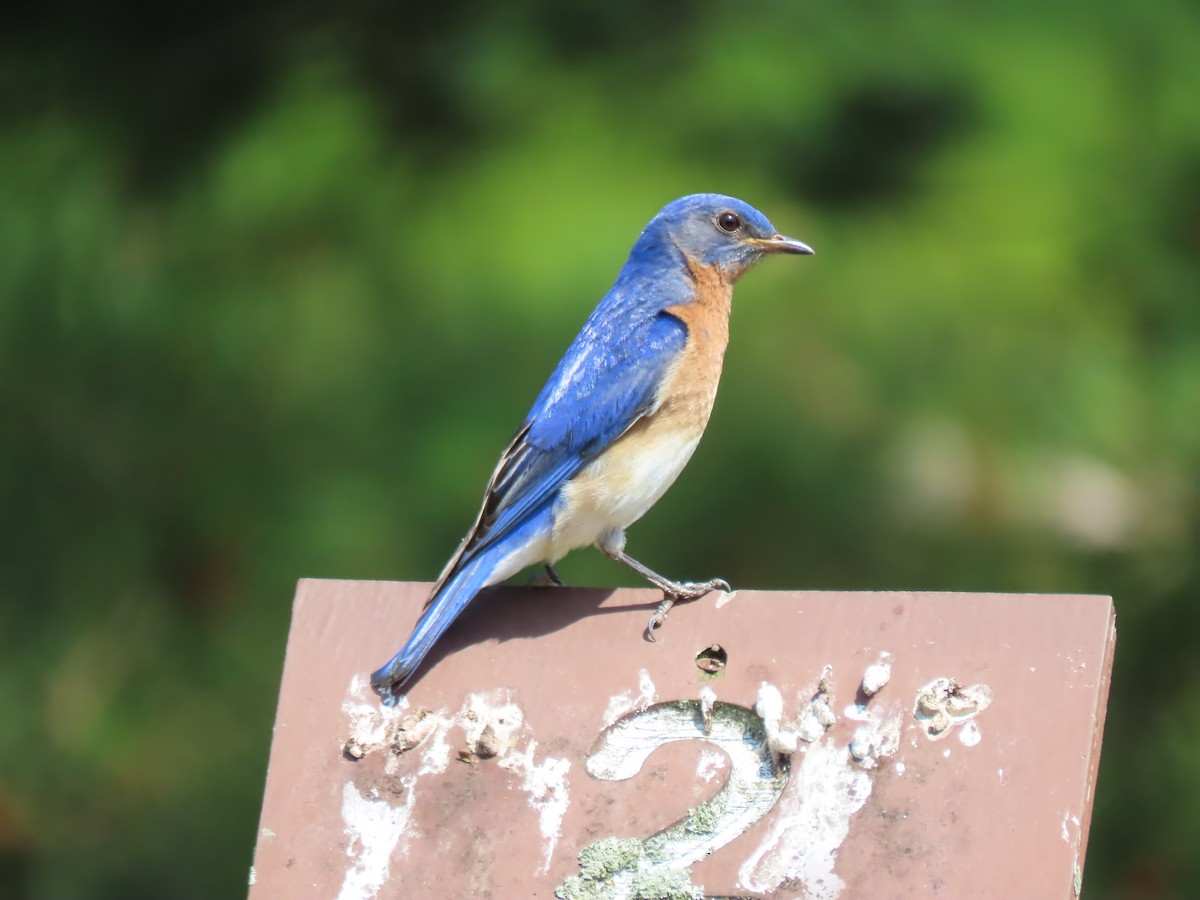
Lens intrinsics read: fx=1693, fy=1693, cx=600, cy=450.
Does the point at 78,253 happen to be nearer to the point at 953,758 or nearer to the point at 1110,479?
the point at 1110,479

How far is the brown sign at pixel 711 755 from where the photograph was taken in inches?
100

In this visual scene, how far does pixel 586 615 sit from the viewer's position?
312cm

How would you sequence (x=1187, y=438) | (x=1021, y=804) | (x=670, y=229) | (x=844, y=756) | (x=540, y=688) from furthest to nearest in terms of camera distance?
(x=1187, y=438) → (x=670, y=229) → (x=540, y=688) → (x=844, y=756) → (x=1021, y=804)

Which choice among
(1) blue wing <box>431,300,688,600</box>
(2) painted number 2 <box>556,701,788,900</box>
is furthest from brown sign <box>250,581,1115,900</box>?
(1) blue wing <box>431,300,688,600</box>

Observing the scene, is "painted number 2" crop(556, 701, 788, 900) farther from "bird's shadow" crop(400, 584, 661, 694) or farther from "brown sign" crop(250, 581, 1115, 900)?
"bird's shadow" crop(400, 584, 661, 694)

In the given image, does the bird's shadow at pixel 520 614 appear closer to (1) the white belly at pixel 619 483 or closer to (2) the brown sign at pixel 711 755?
(2) the brown sign at pixel 711 755

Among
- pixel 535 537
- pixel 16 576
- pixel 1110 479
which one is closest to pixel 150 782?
pixel 16 576

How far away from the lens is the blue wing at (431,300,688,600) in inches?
146

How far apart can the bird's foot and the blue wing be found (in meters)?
0.51

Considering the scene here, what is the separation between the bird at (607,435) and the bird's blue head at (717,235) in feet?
0.46

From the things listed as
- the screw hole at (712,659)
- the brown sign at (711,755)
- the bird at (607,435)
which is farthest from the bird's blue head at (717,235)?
the screw hole at (712,659)

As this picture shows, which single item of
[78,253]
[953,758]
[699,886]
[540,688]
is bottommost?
[699,886]

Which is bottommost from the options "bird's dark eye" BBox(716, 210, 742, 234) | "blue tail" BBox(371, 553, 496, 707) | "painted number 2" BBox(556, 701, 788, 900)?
"painted number 2" BBox(556, 701, 788, 900)

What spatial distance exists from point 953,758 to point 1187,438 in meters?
2.84
